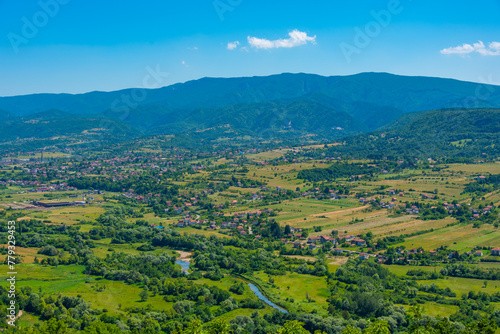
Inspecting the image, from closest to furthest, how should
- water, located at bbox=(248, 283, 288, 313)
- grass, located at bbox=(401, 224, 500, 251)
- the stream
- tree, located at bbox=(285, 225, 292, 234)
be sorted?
water, located at bbox=(248, 283, 288, 313) < the stream < grass, located at bbox=(401, 224, 500, 251) < tree, located at bbox=(285, 225, 292, 234)

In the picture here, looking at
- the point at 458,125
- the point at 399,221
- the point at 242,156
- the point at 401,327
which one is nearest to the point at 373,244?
the point at 399,221

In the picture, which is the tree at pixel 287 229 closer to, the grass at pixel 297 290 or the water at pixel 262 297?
the grass at pixel 297 290

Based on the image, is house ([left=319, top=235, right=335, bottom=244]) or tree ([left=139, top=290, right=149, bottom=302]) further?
house ([left=319, top=235, right=335, bottom=244])

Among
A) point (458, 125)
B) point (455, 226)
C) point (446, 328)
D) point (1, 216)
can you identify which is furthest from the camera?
point (458, 125)

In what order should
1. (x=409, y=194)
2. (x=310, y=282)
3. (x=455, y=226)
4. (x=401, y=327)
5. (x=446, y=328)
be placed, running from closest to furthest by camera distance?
1. (x=446, y=328)
2. (x=401, y=327)
3. (x=310, y=282)
4. (x=455, y=226)
5. (x=409, y=194)

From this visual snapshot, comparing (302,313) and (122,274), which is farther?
(122,274)

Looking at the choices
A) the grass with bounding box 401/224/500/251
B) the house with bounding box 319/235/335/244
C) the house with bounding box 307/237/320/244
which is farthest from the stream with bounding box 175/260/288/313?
the grass with bounding box 401/224/500/251

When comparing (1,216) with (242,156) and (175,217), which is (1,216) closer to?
(175,217)

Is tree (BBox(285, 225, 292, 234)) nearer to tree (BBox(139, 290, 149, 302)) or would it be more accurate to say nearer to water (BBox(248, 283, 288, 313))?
water (BBox(248, 283, 288, 313))

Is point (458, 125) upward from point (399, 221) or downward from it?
upward
